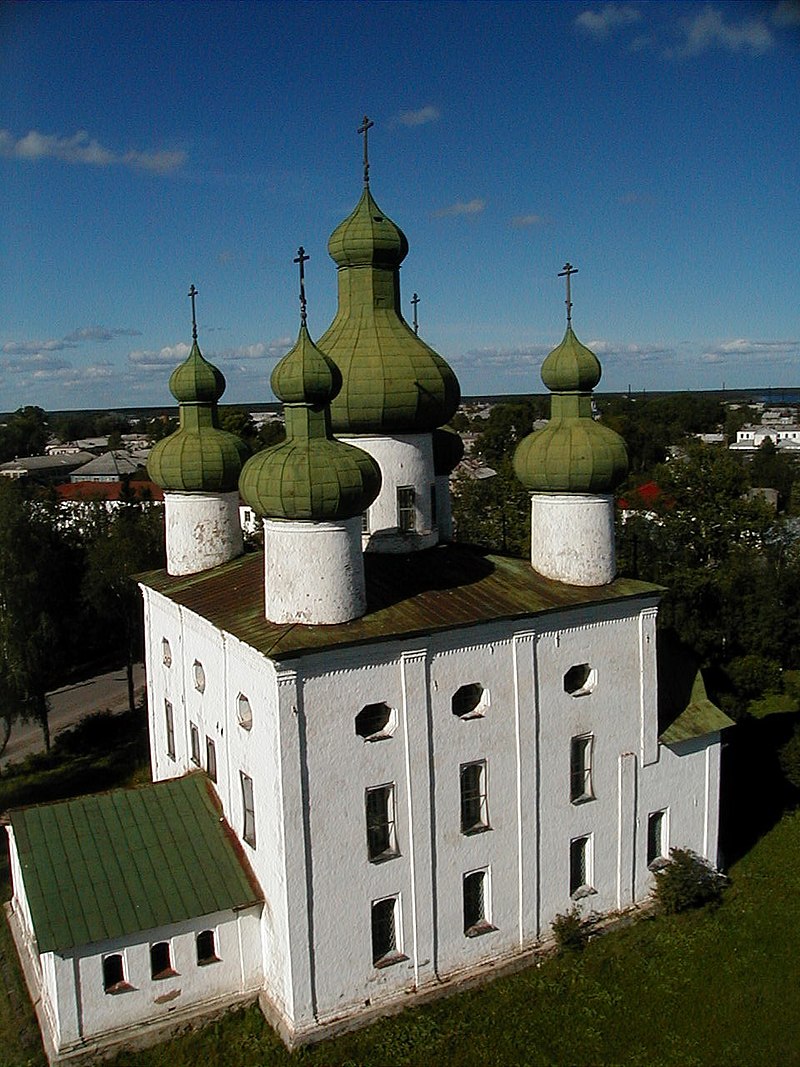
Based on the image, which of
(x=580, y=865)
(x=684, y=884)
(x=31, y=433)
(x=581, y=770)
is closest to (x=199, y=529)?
(x=581, y=770)

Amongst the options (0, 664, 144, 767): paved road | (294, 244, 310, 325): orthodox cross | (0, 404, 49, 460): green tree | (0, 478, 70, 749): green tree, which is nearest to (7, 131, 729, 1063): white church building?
(294, 244, 310, 325): orthodox cross

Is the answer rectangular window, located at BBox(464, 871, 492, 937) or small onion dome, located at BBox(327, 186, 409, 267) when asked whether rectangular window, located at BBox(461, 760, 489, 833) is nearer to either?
rectangular window, located at BBox(464, 871, 492, 937)

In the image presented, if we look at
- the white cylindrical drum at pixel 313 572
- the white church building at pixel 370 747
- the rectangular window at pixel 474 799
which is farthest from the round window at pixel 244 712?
the rectangular window at pixel 474 799

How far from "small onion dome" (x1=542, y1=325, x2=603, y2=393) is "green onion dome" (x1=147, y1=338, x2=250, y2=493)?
5.87 metres

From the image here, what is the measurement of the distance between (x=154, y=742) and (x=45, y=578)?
9.30 metres

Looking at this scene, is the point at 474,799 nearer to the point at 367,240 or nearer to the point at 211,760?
the point at 211,760

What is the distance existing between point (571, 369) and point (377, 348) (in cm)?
333

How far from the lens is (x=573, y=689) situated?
15.0m

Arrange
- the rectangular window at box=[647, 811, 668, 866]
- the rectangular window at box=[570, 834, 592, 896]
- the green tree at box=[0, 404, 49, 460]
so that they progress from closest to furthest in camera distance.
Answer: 1. the rectangular window at box=[570, 834, 592, 896]
2. the rectangular window at box=[647, 811, 668, 866]
3. the green tree at box=[0, 404, 49, 460]

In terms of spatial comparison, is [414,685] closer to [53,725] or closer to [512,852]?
[512,852]

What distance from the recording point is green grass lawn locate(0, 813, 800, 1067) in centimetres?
1247

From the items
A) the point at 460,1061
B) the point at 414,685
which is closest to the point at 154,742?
the point at 414,685

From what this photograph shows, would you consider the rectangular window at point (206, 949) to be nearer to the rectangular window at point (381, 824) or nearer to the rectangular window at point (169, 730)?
the rectangular window at point (381, 824)

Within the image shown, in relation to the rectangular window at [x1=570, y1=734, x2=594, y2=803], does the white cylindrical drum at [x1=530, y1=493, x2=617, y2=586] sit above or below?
above
